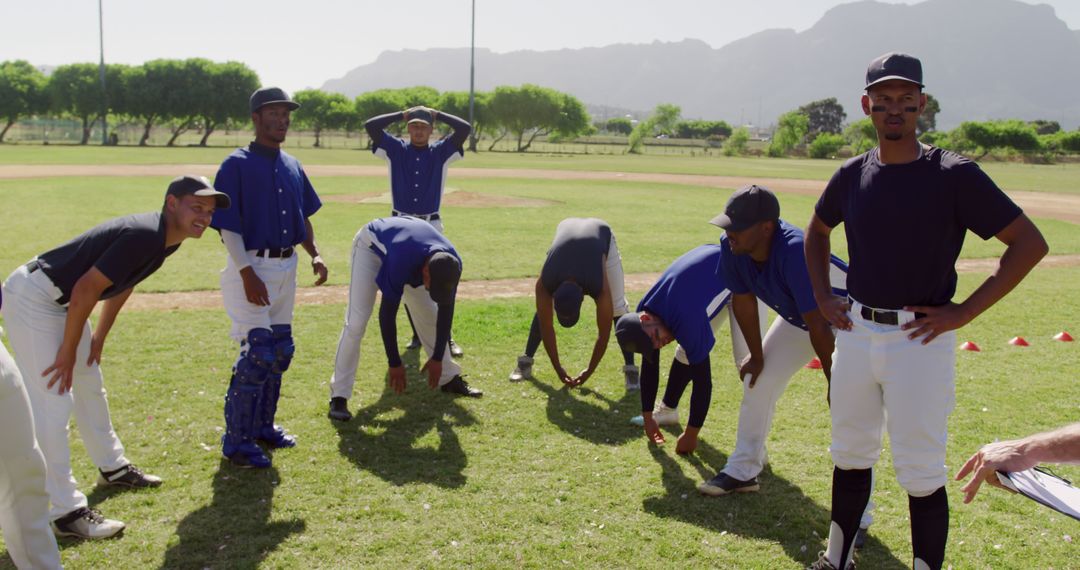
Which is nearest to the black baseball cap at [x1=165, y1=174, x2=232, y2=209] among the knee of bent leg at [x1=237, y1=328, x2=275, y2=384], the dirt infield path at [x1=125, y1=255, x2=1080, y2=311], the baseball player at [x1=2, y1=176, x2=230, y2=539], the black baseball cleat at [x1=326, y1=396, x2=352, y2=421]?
the baseball player at [x1=2, y1=176, x2=230, y2=539]

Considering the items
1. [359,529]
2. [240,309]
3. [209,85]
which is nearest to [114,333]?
[240,309]

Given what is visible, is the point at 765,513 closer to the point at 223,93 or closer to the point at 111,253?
the point at 111,253

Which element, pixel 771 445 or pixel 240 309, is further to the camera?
pixel 771 445

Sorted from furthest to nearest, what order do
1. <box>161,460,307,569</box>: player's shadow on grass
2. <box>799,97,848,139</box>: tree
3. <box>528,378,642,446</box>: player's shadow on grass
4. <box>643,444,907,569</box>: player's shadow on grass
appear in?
<box>799,97,848,139</box>: tree, <box>528,378,642,446</box>: player's shadow on grass, <box>643,444,907,569</box>: player's shadow on grass, <box>161,460,307,569</box>: player's shadow on grass

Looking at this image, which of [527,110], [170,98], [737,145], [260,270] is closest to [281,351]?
[260,270]

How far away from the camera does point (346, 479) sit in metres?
5.51

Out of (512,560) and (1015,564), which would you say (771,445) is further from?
(512,560)

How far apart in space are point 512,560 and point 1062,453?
280 cm

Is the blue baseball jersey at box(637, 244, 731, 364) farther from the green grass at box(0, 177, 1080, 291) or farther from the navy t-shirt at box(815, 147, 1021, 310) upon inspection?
the green grass at box(0, 177, 1080, 291)

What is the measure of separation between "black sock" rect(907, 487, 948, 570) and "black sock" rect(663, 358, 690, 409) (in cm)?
233

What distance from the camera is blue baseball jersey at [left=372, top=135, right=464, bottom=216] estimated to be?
A: 28.3 ft

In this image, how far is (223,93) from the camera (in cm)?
7806

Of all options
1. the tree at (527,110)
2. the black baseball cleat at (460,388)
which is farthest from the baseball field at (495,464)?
the tree at (527,110)

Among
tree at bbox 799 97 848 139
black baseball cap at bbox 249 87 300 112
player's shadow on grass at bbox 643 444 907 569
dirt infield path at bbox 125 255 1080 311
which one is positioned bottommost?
player's shadow on grass at bbox 643 444 907 569
